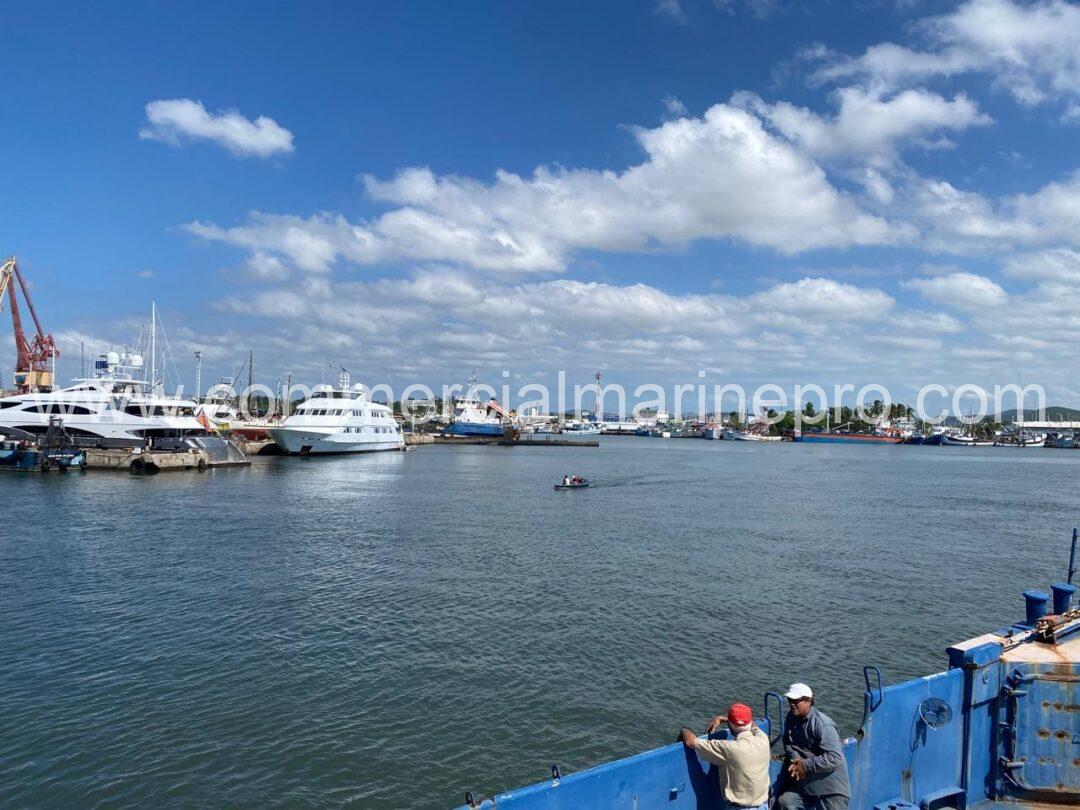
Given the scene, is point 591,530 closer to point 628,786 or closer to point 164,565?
point 164,565

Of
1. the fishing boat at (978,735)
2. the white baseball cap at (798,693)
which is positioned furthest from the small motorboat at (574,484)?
the white baseball cap at (798,693)

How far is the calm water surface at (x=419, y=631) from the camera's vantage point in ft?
47.1

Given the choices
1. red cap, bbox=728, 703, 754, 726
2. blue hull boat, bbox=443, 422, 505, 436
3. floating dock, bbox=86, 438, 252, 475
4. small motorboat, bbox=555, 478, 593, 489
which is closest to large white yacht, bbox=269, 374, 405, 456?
floating dock, bbox=86, 438, 252, 475

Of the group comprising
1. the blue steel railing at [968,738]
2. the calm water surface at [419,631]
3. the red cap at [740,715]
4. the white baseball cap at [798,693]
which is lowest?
the calm water surface at [419,631]

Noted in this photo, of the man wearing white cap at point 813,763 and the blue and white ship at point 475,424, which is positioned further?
the blue and white ship at point 475,424

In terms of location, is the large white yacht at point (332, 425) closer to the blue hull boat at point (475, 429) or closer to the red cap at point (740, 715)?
the blue hull boat at point (475, 429)

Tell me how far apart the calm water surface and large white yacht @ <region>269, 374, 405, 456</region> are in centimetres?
4917

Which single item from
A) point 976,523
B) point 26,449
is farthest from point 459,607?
point 26,449

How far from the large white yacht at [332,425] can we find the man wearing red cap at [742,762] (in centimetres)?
9768

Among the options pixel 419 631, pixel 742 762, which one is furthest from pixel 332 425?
pixel 742 762

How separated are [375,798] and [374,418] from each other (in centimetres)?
10584

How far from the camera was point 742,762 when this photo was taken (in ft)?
24.8

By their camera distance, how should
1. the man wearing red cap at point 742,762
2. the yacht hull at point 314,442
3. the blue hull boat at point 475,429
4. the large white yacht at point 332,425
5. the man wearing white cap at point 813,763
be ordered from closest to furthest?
the man wearing red cap at point 742,762 → the man wearing white cap at point 813,763 → the yacht hull at point 314,442 → the large white yacht at point 332,425 → the blue hull boat at point 475,429

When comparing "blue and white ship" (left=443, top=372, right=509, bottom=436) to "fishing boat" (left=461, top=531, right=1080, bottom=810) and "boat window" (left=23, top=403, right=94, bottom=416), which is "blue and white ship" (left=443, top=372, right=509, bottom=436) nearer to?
"boat window" (left=23, top=403, right=94, bottom=416)
